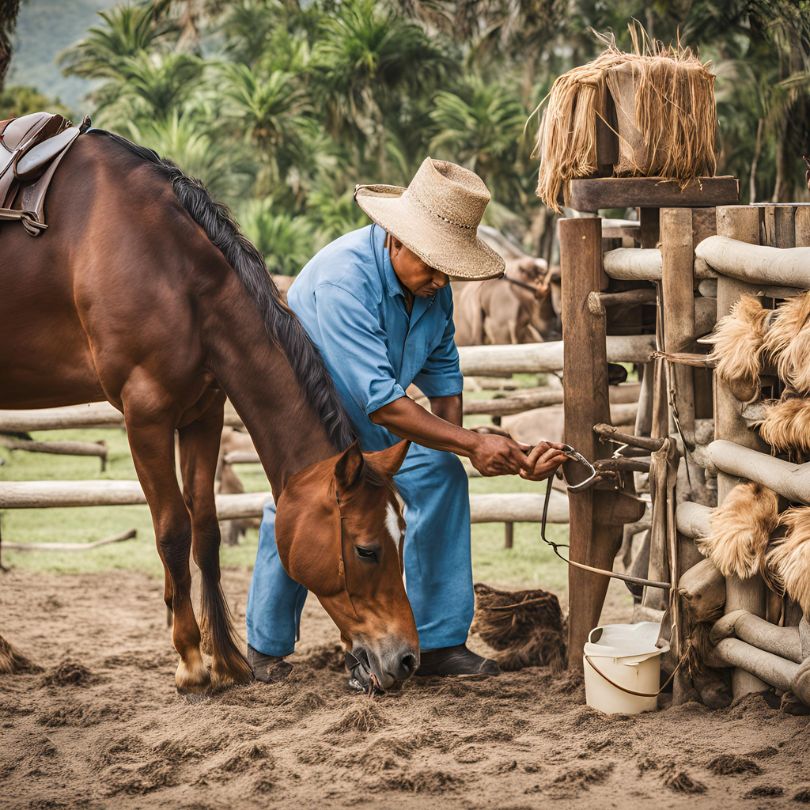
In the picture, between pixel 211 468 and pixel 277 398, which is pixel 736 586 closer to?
pixel 277 398

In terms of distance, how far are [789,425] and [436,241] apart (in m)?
1.29

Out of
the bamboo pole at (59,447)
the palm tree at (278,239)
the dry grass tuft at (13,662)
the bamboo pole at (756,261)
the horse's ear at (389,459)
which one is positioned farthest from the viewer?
the palm tree at (278,239)

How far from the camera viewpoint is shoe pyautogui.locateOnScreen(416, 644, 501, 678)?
151 inches

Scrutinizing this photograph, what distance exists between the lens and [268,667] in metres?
3.89

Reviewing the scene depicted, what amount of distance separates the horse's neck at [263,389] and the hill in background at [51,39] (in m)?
76.9

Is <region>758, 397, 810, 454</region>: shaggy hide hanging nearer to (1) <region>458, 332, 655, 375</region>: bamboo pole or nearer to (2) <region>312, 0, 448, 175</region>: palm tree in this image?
(1) <region>458, 332, 655, 375</region>: bamboo pole

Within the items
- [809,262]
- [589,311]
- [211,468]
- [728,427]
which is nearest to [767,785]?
[728,427]

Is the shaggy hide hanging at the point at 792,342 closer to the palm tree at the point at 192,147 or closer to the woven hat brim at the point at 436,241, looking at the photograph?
the woven hat brim at the point at 436,241

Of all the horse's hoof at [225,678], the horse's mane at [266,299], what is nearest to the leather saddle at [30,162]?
the horse's mane at [266,299]

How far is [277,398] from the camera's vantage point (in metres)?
3.47

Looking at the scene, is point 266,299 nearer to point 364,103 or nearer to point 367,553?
point 367,553

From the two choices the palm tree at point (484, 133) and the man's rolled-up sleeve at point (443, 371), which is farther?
the palm tree at point (484, 133)

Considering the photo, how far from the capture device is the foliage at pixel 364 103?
74.5 ft

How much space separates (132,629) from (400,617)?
7.34 feet
